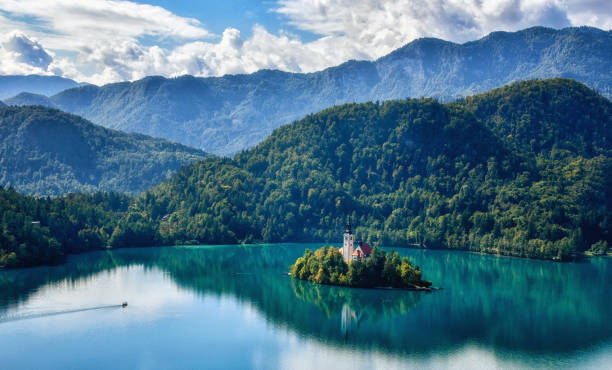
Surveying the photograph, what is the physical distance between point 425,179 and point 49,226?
87372 mm

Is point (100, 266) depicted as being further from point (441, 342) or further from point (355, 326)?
point (441, 342)

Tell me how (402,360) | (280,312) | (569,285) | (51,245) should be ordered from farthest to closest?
1. (51,245)
2. (569,285)
3. (280,312)
4. (402,360)

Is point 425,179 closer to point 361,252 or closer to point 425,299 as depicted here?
point 361,252

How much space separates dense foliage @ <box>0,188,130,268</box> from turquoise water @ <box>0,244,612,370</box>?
15.9ft

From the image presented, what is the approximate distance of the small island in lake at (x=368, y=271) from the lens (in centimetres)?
7819

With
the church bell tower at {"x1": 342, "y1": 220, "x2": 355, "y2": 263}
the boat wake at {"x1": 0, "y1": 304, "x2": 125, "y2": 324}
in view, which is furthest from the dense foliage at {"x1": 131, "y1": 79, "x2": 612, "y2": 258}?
the boat wake at {"x1": 0, "y1": 304, "x2": 125, "y2": 324}

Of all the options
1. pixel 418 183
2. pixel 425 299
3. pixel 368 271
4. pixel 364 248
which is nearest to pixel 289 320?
pixel 368 271

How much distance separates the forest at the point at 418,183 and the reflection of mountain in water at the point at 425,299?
16.8 meters

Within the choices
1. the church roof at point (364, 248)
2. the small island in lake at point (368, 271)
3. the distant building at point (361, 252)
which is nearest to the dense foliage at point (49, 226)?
the small island in lake at point (368, 271)

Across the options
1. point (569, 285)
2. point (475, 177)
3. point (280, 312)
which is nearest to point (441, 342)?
point (280, 312)

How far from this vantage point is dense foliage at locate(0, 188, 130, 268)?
96125mm

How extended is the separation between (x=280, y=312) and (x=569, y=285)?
4376 centimetres

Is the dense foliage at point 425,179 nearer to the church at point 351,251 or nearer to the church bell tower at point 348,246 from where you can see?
the church at point 351,251

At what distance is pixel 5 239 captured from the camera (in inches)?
3762
